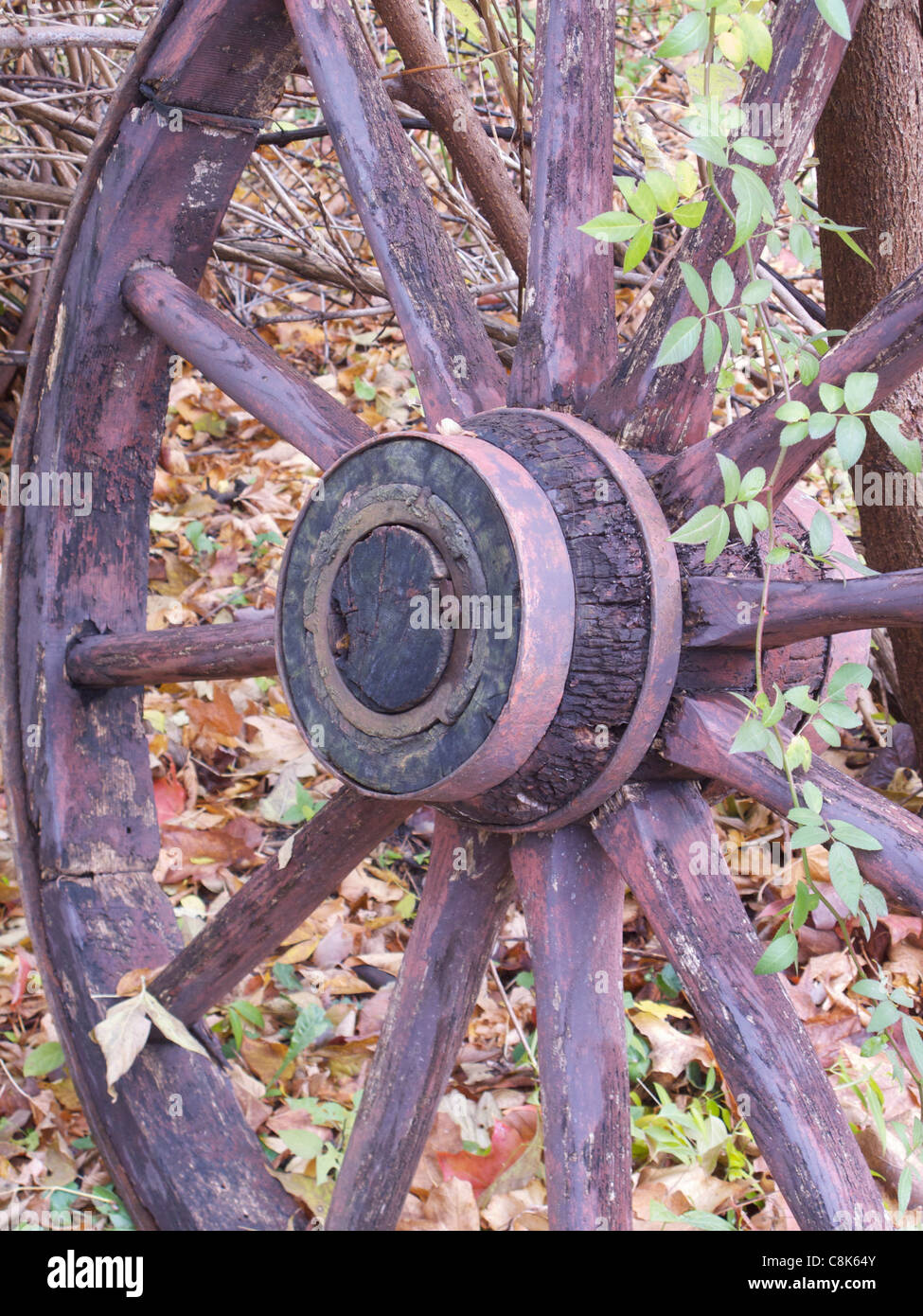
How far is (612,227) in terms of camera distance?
1037mm

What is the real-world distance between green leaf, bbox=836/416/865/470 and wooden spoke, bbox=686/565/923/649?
106mm

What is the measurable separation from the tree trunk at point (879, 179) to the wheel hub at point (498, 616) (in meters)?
0.78

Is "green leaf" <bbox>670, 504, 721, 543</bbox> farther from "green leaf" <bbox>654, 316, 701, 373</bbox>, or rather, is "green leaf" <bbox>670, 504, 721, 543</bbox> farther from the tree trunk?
the tree trunk

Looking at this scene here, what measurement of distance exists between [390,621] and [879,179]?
108cm

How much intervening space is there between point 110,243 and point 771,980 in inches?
50.3

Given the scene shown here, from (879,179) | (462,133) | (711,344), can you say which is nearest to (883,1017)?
(711,344)

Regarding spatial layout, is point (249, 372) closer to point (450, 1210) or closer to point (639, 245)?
point (639, 245)

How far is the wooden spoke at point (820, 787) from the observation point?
105cm

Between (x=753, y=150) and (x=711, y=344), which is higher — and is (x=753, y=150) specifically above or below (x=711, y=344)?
above

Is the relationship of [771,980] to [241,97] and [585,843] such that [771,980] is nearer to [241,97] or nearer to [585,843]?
[585,843]

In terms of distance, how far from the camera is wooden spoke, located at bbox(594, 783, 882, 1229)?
110 centimetres

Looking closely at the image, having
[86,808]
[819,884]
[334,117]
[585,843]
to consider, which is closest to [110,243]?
[334,117]

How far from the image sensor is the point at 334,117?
1410mm

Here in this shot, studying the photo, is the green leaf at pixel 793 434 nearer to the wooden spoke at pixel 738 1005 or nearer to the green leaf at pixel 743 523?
the green leaf at pixel 743 523
